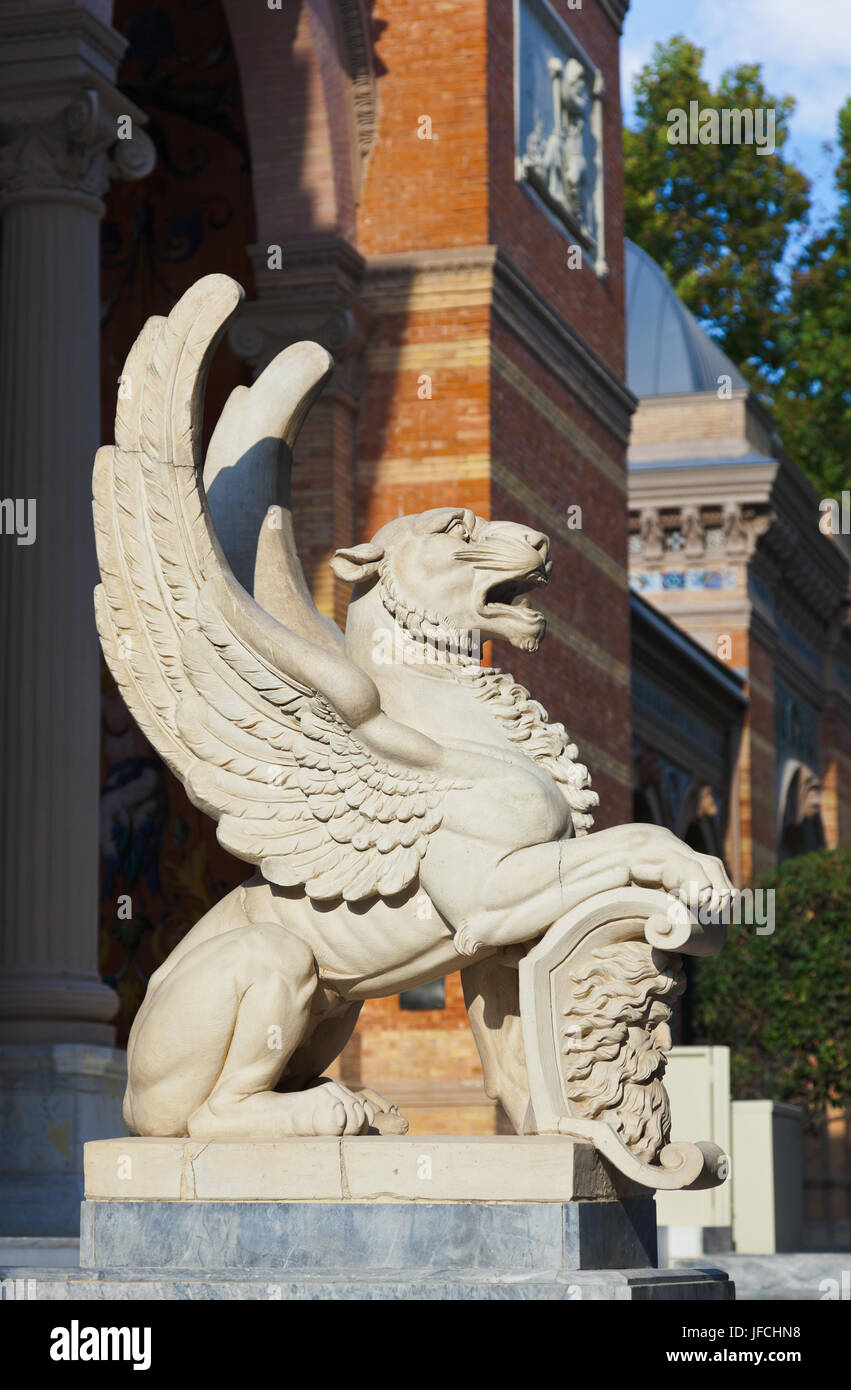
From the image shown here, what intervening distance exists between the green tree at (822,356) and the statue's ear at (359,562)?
29.1m

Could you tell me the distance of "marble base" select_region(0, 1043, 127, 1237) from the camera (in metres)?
9.67

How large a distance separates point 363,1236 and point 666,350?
24704mm

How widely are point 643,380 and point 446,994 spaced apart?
625 inches

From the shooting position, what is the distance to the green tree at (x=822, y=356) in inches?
1332

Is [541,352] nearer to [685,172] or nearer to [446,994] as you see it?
[446,994]

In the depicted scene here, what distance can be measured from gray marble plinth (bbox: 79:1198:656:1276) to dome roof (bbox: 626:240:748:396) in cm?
2367

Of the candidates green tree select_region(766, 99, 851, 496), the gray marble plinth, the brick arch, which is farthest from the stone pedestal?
green tree select_region(766, 99, 851, 496)

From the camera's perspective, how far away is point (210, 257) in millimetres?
14883

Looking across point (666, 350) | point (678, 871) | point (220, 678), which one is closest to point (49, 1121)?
point (220, 678)

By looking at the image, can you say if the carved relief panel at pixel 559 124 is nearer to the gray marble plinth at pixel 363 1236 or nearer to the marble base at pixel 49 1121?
the marble base at pixel 49 1121

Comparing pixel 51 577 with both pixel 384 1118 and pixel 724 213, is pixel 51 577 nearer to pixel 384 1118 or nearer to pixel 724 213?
pixel 384 1118

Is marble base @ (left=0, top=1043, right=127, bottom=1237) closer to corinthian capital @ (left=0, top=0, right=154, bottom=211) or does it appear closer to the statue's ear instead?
corinthian capital @ (left=0, top=0, right=154, bottom=211)

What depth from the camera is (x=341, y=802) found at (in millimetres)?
4848

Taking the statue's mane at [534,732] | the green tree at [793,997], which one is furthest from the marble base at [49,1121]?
the green tree at [793,997]
